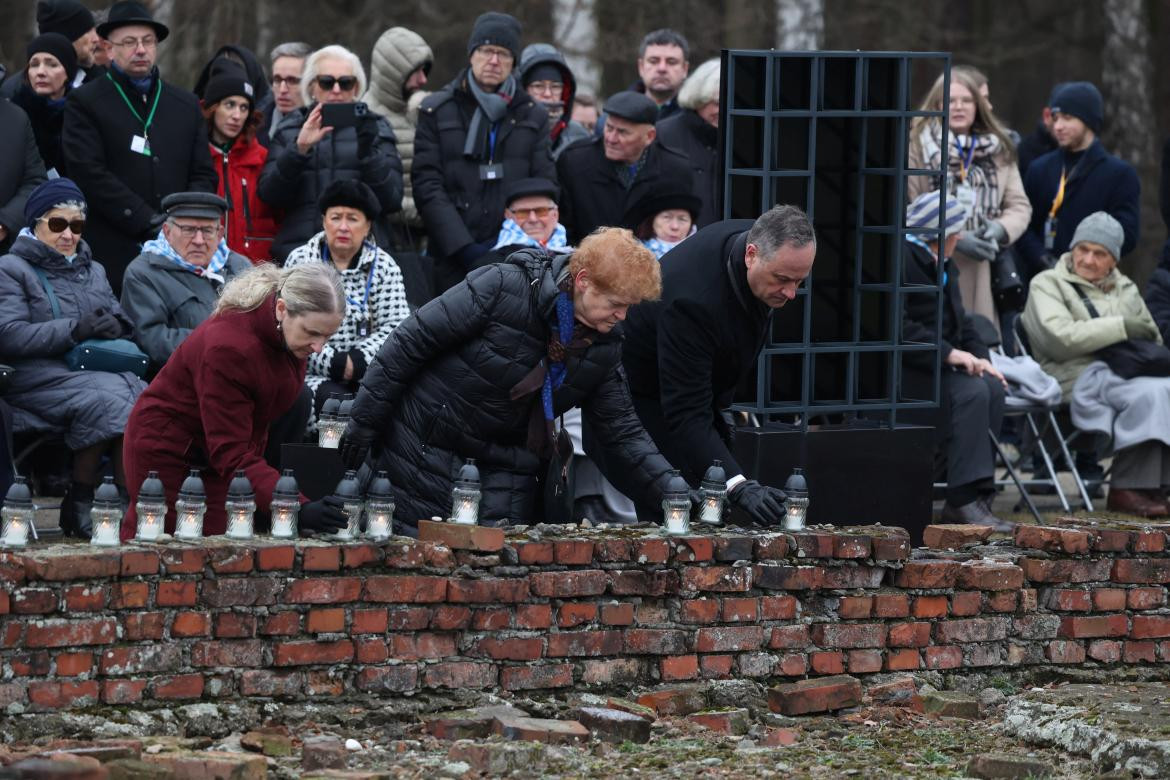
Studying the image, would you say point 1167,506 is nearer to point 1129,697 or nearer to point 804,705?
point 1129,697

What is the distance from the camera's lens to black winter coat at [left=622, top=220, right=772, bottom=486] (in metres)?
6.70

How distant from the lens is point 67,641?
17.7ft

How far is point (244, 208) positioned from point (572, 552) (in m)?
4.15

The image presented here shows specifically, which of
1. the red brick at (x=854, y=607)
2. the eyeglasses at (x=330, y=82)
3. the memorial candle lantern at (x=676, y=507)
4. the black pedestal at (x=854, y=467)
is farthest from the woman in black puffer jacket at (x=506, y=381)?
the eyeglasses at (x=330, y=82)

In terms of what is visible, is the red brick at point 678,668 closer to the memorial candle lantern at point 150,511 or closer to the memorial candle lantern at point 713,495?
the memorial candle lantern at point 713,495

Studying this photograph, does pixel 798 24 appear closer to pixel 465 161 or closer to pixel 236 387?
pixel 465 161

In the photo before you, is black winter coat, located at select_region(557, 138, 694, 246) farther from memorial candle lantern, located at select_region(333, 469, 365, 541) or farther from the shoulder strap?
memorial candle lantern, located at select_region(333, 469, 365, 541)

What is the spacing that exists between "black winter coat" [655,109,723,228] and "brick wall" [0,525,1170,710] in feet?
10.9

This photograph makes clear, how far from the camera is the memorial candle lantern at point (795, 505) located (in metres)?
6.50

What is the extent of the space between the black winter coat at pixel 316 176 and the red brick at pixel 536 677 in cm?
384

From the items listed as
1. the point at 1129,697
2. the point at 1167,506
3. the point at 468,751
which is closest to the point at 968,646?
the point at 1129,697

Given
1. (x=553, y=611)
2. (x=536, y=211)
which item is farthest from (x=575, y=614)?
(x=536, y=211)

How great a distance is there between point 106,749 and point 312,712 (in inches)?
34.9

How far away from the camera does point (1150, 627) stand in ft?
23.1
